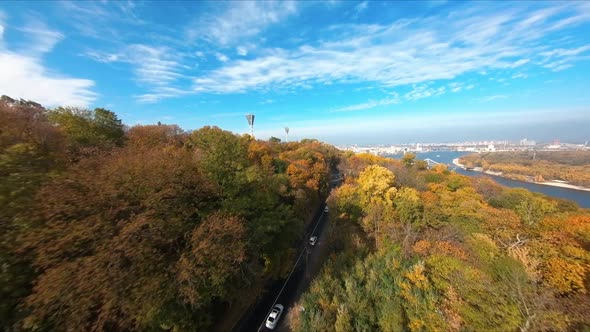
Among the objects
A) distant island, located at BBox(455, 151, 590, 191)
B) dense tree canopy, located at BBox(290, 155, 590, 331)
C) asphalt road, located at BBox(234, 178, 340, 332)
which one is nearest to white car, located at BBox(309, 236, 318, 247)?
asphalt road, located at BBox(234, 178, 340, 332)

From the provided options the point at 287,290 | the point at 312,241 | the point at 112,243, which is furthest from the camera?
the point at 312,241

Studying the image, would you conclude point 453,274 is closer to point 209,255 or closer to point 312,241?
point 209,255

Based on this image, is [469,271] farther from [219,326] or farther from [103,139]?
[103,139]

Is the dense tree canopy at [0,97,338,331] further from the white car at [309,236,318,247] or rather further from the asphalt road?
the white car at [309,236,318,247]

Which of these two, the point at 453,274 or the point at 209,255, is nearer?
the point at 209,255

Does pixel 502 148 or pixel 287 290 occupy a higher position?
pixel 287 290

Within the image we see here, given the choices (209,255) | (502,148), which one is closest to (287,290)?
(209,255)

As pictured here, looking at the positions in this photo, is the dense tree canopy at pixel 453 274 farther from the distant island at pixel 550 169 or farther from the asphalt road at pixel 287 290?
the distant island at pixel 550 169

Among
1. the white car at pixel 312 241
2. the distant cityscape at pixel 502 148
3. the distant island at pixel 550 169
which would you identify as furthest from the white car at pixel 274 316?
the distant cityscape at pixel 502 148
